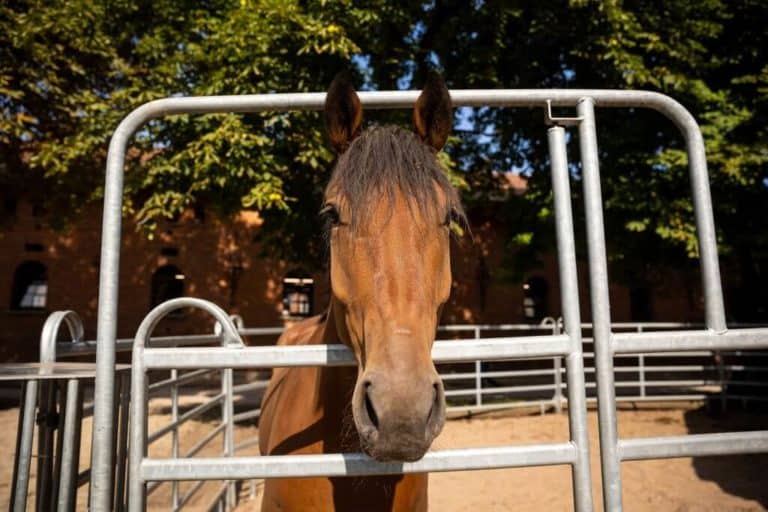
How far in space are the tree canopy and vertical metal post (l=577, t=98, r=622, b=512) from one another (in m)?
4.97

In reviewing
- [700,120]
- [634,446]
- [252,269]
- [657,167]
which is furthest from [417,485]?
[252,269]

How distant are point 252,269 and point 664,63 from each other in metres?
13.5

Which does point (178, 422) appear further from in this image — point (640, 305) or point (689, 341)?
point (640, 305)

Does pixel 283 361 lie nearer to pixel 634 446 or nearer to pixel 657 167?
pixel 634 446

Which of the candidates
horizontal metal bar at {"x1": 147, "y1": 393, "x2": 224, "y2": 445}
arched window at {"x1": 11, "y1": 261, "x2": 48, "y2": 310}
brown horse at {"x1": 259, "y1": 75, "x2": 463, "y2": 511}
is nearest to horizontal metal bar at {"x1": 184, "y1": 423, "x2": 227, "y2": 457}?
horizontal metal bar at {"x1": 147, "y1": 393, "x2": 224, "y2": 445}

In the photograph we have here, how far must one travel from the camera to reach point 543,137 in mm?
8234

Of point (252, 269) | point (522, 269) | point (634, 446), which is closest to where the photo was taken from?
point (634, 446)

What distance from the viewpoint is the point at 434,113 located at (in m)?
1.52

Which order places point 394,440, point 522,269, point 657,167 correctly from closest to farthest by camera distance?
1. point 394,440
2. point 657,167
3. point 522,269

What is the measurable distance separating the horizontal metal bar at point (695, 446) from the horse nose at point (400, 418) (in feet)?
2.18

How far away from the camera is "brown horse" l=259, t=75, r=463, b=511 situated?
102 centimetres

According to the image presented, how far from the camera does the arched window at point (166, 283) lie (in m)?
15.7

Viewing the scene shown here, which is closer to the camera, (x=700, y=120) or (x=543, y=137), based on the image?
(x=700, y=120)

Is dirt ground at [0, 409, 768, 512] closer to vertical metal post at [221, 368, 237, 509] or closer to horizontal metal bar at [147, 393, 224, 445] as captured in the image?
vertical metal post at [221, 368, 237, 509]
